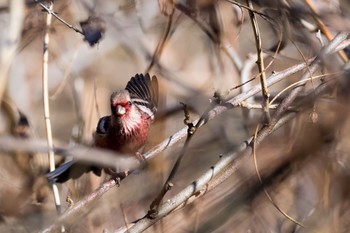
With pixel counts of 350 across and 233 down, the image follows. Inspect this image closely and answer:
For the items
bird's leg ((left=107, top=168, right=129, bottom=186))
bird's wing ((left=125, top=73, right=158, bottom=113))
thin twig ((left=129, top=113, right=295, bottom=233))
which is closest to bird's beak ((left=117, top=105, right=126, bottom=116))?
bird's wing ((left=125, top=73, right=158, bottom=113))

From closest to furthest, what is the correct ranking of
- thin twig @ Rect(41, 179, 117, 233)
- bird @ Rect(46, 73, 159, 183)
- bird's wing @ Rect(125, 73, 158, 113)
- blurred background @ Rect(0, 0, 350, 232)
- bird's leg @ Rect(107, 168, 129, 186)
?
thin twig @ Rect(41, 179, 117, 233)
blurred background @ Rect(0, 0, 350, 232)
bird's leg @ Rect(107, 168, 129, 186)
bird @ Rect(46, 73, 159, 183)
bird's wing @ Rect(125, 73, 158, 113)

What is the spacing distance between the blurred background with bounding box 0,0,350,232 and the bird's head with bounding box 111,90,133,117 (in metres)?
0.25

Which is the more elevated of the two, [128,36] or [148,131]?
[128,36]

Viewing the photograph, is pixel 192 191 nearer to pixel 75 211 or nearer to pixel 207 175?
pixel 207 175

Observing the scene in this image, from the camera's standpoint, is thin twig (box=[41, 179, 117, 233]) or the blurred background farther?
the blurred background

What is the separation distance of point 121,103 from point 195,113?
1.40 ft

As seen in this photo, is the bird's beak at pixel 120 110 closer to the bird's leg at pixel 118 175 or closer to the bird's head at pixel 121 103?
the bird's head at pixel 121 103

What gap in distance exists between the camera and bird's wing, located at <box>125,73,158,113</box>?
4152 millimetres

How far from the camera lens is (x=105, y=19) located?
156 inches

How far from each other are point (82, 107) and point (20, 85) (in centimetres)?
72

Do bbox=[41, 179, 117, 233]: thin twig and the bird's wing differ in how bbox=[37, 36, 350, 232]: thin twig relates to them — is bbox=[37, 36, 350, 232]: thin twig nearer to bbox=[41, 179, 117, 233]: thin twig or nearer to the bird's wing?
bbox=[41, 179, 117, 233]: thin twig

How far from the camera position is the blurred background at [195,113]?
3.05 m

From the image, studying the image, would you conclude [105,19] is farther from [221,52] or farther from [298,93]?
[298,93]

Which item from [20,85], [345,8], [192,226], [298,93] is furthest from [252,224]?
[20,85]
